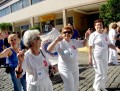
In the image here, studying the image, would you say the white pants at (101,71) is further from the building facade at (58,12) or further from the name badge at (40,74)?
the building facade at (58,12)

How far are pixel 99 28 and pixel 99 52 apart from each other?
0.60m

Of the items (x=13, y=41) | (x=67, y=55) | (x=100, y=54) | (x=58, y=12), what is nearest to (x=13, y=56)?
(x=13, y=41)

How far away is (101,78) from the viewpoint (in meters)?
6.86

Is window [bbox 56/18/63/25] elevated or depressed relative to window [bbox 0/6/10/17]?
depressed

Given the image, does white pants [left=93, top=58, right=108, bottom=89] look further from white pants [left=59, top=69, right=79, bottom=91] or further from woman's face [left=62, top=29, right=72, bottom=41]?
woman's face [left=62, top=29, right=72, bottom=41]

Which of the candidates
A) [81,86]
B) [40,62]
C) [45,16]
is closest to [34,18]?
[45,16]

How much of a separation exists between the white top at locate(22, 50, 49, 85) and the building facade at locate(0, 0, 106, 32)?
2916cm

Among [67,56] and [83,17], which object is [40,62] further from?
[83,17]

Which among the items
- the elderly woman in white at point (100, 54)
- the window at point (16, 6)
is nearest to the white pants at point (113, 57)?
the elderly woman in white at point (100, 54)

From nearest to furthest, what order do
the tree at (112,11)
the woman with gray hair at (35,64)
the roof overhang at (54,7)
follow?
the woman with gray hair at (35,64), the tree at (112,11), the roof overhang at (54,7)

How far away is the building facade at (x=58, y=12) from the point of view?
1481 inches

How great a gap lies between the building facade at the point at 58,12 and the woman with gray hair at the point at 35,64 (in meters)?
29.1

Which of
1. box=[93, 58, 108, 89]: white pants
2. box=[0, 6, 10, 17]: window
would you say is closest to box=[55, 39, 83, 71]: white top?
box=[93, 58, 108, 89]: white pants

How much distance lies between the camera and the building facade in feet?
123
